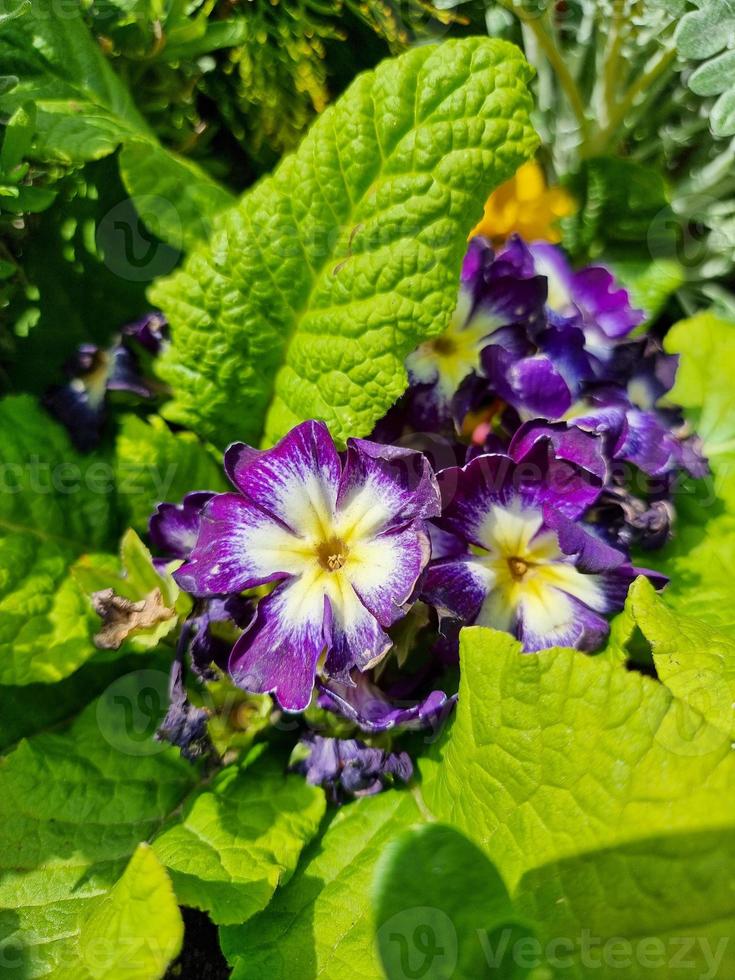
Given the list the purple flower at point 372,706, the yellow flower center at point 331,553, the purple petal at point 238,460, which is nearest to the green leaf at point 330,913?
the purple flower at point 372,706

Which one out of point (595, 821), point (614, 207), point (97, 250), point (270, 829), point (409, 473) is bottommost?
point (270, 829)

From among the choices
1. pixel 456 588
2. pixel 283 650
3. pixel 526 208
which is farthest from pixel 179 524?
pixel 526 208

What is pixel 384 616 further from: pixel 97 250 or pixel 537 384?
pixel 97 250

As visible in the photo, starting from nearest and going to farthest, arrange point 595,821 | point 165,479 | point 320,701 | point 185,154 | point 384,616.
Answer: point 595,821 < point 384,616 < point 320,701 < point 165,479 < point 185,154

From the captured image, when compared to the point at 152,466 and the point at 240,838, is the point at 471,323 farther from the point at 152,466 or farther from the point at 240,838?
the point at 240,838

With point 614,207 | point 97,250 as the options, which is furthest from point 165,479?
point 614,207

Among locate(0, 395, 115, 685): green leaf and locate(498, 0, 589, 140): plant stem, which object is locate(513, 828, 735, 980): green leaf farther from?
locate(498, 0, 589, 140): plant stem

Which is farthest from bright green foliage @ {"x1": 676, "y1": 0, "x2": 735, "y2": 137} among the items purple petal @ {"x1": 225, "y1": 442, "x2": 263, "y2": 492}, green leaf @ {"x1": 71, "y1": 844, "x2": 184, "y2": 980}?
green leaf @ {"x1": 71, "y1": 844, "x2": 184, "y2": 980}
